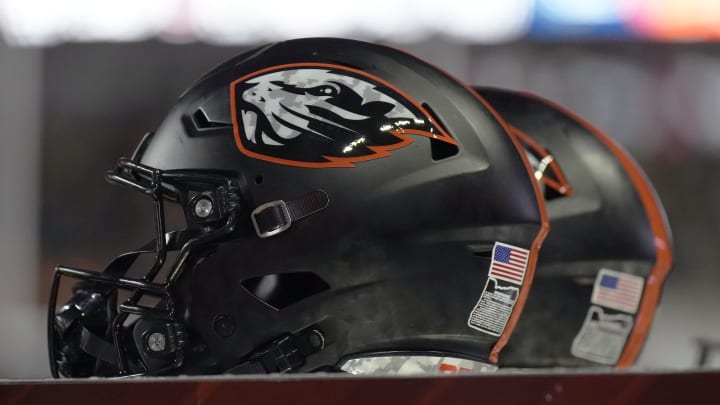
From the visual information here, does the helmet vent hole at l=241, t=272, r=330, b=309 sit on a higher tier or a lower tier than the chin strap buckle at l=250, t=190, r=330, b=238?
lower

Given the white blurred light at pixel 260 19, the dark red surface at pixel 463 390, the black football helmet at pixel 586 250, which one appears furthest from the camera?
the white blurred light at pixel 260 19

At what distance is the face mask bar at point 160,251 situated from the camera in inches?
31.5

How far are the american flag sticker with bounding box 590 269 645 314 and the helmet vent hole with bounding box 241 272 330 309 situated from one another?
443mm

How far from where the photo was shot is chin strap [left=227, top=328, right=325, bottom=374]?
798 millimetres

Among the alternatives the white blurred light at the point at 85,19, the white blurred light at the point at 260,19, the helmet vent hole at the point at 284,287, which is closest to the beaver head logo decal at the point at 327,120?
the helmet vent hole at the point at 284,287

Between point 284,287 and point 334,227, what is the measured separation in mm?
85

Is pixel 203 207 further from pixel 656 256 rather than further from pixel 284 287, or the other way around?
pixel 656 256

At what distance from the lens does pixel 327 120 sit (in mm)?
808

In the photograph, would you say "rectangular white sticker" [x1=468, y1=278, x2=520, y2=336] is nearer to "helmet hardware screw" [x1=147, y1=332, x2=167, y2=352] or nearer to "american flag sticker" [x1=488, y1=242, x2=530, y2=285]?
"american flag sticker" [x1=488, y1=242, x2=530, y2=285]

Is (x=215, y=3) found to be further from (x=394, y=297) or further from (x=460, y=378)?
(x=460, y=378)

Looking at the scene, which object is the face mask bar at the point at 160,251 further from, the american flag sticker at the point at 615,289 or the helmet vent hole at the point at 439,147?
the american flag sticker at the point at 615,289

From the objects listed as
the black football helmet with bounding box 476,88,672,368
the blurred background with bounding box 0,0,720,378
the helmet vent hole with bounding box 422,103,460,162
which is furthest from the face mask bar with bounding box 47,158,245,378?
the blurred background with bounding box 0,0,720,378

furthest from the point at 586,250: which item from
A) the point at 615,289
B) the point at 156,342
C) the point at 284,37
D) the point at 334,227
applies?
the point at 284,37

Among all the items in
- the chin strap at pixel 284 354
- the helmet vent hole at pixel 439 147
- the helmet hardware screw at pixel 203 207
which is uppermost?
the helmet vent hole at pixel 439 147
